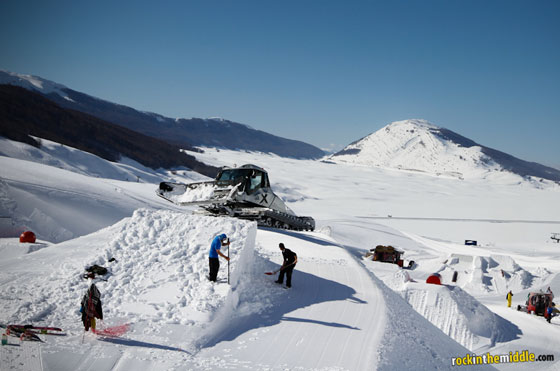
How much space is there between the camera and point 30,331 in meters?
6.47

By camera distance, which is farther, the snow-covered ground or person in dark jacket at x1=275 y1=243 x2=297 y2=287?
person in dark jacket at x1=275 y1=243 x2=297 y2=287

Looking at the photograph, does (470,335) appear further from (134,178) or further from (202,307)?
(134,178)

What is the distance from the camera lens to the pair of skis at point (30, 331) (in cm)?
638

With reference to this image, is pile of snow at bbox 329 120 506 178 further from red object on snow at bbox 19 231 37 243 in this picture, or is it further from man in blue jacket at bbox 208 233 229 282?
man in blue jacket at bbox 208 233 229 282

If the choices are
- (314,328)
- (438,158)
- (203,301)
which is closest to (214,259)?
(203,301)

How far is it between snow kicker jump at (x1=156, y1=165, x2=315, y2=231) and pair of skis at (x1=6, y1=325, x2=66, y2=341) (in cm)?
807

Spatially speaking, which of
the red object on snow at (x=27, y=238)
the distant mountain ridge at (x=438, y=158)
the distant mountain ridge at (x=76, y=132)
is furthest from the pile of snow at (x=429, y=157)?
Answer: the red object on snow at (x=27, y=238)

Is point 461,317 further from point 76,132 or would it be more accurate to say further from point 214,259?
point 76,132

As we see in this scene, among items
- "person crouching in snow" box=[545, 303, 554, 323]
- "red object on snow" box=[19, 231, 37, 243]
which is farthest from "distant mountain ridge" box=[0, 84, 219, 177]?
"person crouching in snow" box=[545, 303, 554, 323]

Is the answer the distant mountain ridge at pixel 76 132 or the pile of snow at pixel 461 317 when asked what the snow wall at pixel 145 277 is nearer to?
the pile of snow at pixel 461 317

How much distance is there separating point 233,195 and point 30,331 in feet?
28.3

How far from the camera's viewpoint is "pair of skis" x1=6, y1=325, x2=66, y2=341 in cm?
638

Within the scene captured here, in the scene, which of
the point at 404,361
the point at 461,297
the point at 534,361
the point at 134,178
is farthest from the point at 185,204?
the point at 134,178

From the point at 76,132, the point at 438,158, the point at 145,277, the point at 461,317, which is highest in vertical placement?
the point at 438,158
